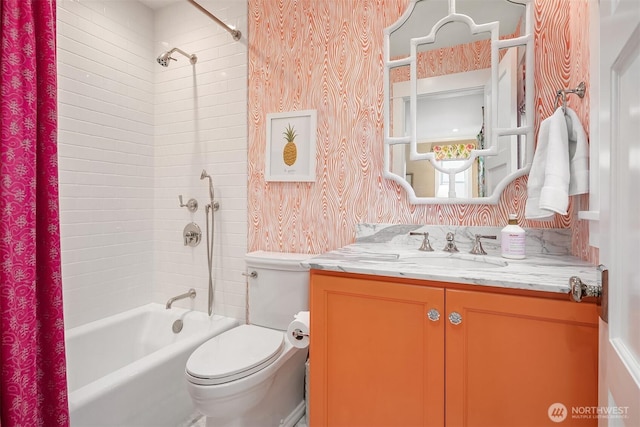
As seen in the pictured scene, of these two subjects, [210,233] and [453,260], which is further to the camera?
[210,233]

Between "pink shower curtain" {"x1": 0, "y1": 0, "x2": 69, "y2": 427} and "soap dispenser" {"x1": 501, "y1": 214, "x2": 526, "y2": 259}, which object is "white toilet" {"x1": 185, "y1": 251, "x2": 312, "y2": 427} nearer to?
"pink shower curtain" {"x1": 0, "y1": 0, "x2": 69, "y2": 427}

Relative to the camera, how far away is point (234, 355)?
4.75 feet

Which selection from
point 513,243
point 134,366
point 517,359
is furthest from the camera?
point 134,366

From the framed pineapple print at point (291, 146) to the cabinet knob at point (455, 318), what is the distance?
1.07m

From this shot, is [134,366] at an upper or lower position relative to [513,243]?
lower

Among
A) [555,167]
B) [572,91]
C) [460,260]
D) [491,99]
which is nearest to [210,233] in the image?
[460,260]

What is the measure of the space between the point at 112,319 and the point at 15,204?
127 cm

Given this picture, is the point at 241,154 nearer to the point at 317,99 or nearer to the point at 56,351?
the point at 317,99

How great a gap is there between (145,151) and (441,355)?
2.17 meters

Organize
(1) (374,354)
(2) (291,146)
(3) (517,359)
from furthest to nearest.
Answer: (2) (291,146)
(1) (374,354)
(3) (517,359)

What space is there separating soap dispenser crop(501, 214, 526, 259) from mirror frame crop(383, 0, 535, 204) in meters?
0.21

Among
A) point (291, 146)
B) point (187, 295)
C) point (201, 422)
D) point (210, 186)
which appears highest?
point (291, 146)

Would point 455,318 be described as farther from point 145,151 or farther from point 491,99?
point 145,151

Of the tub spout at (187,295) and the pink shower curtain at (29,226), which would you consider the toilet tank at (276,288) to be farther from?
the pink shower curtain at (29,226)
